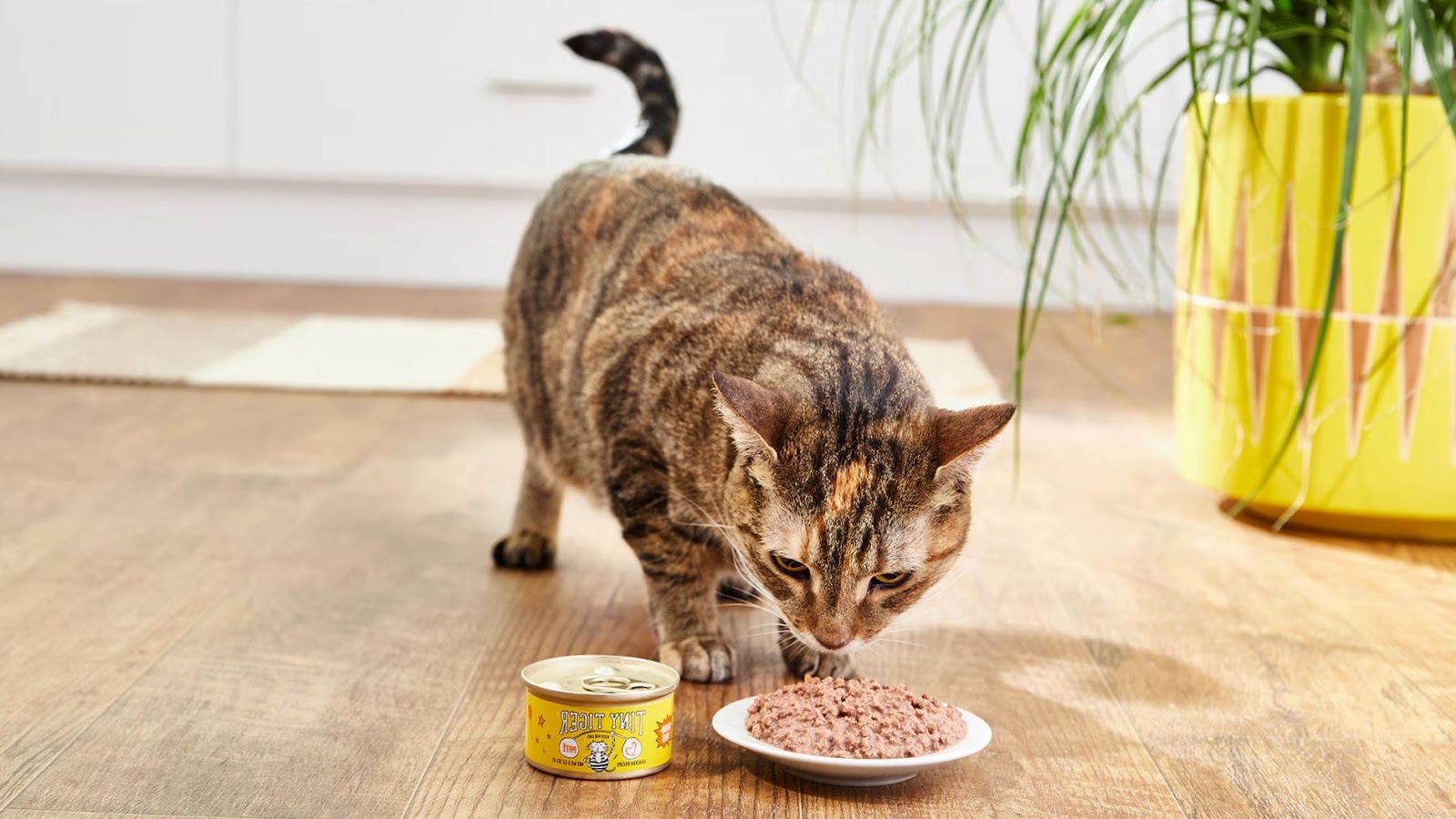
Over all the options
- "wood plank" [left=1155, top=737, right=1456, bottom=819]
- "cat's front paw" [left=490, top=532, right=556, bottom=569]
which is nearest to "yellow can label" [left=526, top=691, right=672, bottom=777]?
"wood plank" [left=1155, top=737, right=1456, bottom=819]

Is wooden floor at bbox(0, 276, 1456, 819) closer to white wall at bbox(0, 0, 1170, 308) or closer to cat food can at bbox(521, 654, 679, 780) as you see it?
cat food can at bbox(521, 654, 679, 780)

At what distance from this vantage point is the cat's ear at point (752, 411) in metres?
1.20

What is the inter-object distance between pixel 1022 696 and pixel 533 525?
62 centimetres

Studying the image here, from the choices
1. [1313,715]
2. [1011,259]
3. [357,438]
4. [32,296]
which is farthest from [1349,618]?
[32,296]

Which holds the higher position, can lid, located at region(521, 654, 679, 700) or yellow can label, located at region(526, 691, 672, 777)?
can lid, located at region(521, 654, 679, 700)

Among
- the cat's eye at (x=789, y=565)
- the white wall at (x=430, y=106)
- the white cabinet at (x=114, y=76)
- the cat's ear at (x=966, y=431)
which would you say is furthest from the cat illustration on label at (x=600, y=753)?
the white cabinet at (x=114, y=76)

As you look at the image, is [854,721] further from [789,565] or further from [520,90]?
[520,90]

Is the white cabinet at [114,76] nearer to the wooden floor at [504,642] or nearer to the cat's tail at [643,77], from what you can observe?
the wooden floor at [504,642]

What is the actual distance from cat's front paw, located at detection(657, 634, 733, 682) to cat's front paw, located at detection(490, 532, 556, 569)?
0.35 m

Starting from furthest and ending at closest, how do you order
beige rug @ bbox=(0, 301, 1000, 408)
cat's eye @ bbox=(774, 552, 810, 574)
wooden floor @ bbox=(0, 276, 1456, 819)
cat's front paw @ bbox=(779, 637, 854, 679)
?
1. beige rug @ bbox=(0, 301, 1000, 408)
2. cat's front paw @ bbox=(779, 637, 854, 679)
3. cat's eye @ bbox=(774, 552, 810, 574)
4. wooden floor @ bbox=(0, 276, 1456, 819)

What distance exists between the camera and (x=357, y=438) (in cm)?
233

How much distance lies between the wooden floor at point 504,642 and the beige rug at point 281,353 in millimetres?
265

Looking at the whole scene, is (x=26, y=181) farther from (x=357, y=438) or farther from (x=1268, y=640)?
(x=1268, y=640)

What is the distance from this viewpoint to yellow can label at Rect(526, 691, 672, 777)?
1.14 m
